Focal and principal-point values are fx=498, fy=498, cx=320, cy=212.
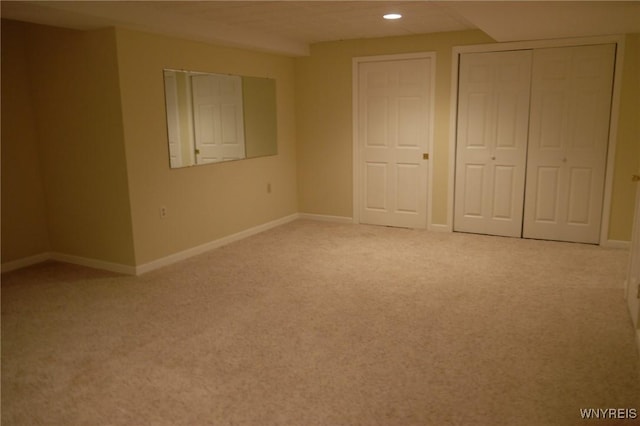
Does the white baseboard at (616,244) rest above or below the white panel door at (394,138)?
below

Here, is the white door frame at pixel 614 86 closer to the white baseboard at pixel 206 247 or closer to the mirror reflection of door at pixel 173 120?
the white baseboard at pixel 206 247

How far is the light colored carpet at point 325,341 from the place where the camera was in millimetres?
2430

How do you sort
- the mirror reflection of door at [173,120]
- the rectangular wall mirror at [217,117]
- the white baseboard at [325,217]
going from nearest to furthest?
the mirror reflection of door at [173,120] < the rectangular wall mirror at [217,117] < the white baseboard at [325,217]

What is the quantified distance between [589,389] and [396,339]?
3.50ft

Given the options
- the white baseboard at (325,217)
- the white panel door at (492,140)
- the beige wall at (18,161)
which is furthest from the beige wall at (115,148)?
the white baseboard at (325,217)

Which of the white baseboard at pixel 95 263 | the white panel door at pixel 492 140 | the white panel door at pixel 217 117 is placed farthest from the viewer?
the white panel door at pixel 492 140

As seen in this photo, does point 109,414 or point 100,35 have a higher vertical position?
point 100,35

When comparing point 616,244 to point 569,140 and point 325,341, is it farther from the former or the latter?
point 325,341

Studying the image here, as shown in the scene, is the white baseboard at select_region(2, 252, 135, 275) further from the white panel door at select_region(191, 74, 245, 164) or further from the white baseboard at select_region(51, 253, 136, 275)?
the white panel door at select_region(191, 74, 245, 164)

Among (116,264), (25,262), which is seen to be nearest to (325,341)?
(116,264)

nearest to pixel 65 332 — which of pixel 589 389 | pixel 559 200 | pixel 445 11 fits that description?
pixel 589 389

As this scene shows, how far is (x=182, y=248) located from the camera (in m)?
4.86

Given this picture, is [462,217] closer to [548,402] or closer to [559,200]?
[559,200]

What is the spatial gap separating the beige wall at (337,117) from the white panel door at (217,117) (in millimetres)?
1130
